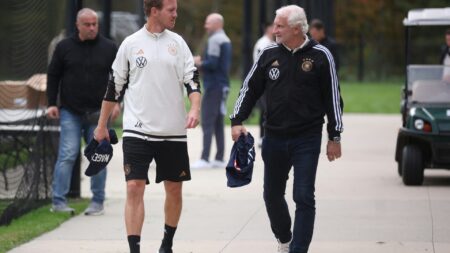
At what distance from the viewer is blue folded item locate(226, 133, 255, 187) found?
8531 mm

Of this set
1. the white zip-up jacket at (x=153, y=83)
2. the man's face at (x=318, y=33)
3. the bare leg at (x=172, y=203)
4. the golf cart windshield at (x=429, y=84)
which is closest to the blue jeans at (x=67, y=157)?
the bare leg at (x=172, y=203)

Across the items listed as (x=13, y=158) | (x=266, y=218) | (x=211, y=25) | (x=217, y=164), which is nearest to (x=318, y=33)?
(x=211, y=25)

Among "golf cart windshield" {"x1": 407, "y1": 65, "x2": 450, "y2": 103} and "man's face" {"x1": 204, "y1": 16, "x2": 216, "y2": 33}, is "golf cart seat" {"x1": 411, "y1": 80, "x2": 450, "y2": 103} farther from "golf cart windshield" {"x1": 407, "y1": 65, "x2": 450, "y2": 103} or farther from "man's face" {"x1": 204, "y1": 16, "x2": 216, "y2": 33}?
"man's face" {"x1": 204, "y1": 16, "x2": 216, "y2": 33}

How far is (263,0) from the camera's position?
886 inches

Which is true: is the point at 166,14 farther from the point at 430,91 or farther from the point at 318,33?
the point at 318,33

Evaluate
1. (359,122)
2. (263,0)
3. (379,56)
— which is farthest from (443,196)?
(379,56)

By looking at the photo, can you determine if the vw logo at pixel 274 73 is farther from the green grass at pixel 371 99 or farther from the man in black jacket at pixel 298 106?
the green grass at pixel 371 99

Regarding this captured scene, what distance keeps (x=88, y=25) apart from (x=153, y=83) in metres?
2.89

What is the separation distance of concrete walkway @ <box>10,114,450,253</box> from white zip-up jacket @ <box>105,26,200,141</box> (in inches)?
51.3

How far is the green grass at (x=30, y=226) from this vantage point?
970 cm

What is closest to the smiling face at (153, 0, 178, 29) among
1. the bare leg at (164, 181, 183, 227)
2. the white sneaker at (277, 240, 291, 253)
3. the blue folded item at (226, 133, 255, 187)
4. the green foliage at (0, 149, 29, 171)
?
the blue folded item at (226, 133, 255, 187)

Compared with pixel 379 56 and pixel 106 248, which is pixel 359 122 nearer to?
pixel 106 248

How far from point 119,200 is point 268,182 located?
439 cm

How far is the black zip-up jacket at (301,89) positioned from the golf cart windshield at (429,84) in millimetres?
5886
